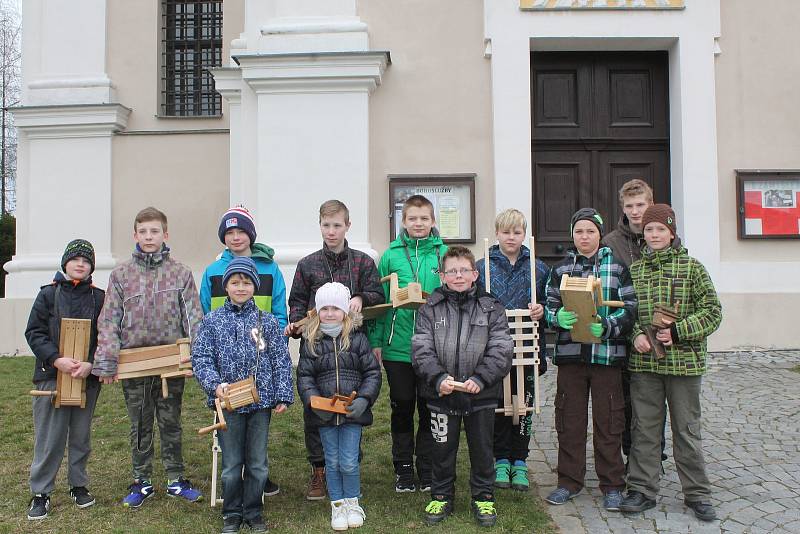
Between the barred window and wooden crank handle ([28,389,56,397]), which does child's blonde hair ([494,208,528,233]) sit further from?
the barred window

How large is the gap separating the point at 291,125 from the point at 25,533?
5.10 m

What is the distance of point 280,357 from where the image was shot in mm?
3711

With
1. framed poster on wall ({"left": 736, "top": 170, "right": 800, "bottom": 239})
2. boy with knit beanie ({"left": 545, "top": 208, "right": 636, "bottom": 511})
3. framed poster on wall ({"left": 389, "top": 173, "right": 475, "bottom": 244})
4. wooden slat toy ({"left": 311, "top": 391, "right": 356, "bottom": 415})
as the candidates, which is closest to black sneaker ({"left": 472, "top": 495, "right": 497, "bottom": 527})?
boy with knit beanie ({"left": 545, "top": 208, "right": 636, "bottom": 511})

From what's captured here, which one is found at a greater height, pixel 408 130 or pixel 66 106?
pixel 66 106

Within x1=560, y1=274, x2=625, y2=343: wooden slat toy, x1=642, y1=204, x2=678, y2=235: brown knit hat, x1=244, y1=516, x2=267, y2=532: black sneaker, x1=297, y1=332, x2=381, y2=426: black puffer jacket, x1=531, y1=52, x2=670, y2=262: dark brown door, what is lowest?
x1=244, y1=516, x2=267, y2=532: black sneaker

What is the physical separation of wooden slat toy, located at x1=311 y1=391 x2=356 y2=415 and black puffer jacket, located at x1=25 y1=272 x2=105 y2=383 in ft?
4.44

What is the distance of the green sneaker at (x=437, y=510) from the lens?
12.0ft

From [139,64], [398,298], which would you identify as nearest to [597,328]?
[398,298]

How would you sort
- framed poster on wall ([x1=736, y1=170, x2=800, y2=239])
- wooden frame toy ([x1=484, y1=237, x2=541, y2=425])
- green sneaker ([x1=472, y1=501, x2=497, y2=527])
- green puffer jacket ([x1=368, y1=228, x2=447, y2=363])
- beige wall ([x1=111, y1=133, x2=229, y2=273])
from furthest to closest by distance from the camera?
1. beige wall ([x1=111, y1=133, x2=229, y2=273])
2. framed poster on wall ([x1=736, y1=170, x2=800, y2=239])
3. green puffer jacket ([x1=368, y1=228, x2=447, y2=363])
4. wooden frame toy ([x1=484, y1=237, x2=541, y2=425])
5. green sneaker ([x1=472, y1=501, x2=497, y2=527])

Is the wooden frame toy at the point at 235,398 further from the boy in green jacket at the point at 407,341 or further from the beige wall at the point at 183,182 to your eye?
the beige wall at the point at 183,182

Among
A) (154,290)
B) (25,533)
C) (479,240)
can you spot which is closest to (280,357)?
(154,290)

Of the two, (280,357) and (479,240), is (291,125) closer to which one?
(479,240)

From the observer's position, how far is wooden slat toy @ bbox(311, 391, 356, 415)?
3.58m

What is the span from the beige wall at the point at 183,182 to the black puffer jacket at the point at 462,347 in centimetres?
644
